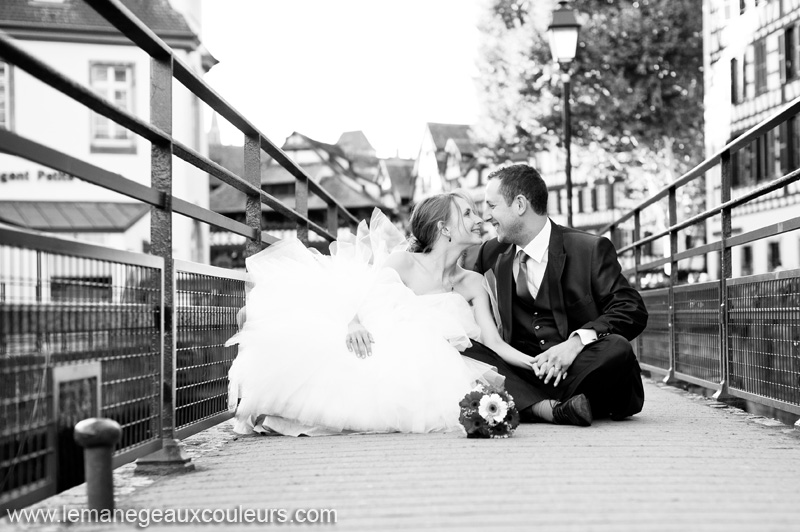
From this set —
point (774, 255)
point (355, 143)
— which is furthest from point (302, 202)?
point (355, 143)

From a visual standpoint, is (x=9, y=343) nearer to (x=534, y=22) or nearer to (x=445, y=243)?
(x=445, y=243)

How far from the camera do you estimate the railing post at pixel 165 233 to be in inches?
149

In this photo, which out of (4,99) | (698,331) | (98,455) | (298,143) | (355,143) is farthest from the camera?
(355,143)

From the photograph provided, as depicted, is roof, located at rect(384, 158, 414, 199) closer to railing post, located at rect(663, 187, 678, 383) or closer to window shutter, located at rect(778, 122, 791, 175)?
window shutter, located at rect(778, 122, 791, 175)

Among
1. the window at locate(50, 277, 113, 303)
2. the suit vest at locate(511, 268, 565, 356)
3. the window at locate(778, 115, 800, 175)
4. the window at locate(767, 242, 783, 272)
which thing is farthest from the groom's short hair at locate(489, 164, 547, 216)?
the window at locate(767, 242, 783, 272)

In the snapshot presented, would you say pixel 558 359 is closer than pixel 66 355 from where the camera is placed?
No

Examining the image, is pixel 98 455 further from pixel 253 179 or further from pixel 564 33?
pixel 564 33

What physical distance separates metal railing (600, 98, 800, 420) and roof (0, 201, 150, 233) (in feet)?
56.5

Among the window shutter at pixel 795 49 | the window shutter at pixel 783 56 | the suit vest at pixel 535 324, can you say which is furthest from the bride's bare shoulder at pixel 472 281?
the window shutter at pixel 783 56

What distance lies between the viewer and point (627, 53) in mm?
27484

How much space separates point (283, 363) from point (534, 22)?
23987 mm

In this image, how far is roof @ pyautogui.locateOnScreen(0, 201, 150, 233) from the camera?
23.1 m

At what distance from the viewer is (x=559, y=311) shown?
530cm

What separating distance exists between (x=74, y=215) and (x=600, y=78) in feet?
45.2
